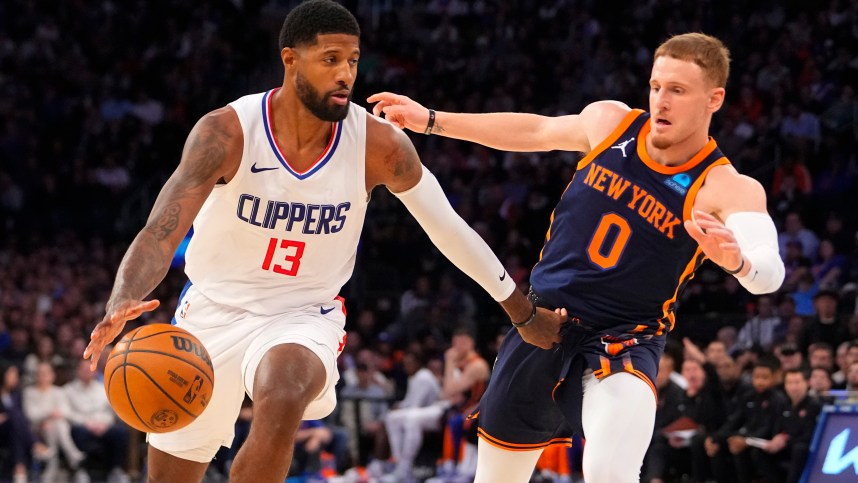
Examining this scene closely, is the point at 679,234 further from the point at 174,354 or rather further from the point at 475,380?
the point at 475,380

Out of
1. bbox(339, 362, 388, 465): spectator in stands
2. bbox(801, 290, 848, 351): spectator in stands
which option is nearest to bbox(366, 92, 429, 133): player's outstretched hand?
bbox(801, 290, 848, 351): spectator in stands

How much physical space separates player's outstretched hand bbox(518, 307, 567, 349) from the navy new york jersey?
0.10m

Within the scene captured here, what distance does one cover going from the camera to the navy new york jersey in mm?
5355

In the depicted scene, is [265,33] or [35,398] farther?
[265,33]

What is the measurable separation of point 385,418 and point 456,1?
1054 centimetres

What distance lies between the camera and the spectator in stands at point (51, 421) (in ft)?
45.0

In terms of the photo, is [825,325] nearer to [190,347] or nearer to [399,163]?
[399,163]

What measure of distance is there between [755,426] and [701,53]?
613cm

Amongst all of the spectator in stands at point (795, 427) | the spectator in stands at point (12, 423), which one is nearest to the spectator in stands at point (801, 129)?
the spectator in stands at point (795, 427)

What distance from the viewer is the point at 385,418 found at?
1366 centimetres

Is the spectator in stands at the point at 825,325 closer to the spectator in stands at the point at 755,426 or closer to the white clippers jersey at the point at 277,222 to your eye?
the spectator in stands at the point at 755,426

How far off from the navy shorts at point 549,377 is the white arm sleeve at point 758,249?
2.32 ft

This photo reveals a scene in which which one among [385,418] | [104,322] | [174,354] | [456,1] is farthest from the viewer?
[456,1]

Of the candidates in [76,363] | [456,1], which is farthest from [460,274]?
[456,1]
